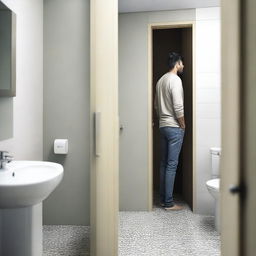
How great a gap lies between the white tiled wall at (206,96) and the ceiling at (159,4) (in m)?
0.09

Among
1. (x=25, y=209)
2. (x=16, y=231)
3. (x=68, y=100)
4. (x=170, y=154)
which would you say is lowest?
(x=16, y=231)

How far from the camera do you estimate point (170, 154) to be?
3.05m

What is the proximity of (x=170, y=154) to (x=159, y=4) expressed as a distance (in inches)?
62.9

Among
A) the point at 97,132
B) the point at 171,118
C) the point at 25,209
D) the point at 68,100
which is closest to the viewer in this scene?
the point at 25,209

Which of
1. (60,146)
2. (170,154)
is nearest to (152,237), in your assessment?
(170,154)

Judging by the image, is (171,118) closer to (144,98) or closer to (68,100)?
(144,98)

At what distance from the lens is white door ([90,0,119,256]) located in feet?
5.64

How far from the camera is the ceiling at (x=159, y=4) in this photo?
2.71 m

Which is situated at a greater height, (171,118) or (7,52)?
(7,52)

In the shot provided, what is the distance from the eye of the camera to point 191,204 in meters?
3.11

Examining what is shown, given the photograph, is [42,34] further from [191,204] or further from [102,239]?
[191,204]

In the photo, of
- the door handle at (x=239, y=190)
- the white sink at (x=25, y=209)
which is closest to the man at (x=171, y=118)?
the white sink at (x=25, y=209)

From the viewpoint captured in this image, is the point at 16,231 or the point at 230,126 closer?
the point at 230,126

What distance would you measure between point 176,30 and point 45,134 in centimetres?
253
